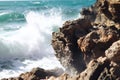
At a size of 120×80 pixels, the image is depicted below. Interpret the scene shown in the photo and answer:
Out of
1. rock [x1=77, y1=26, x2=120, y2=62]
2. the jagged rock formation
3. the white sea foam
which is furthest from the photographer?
the white sea foam

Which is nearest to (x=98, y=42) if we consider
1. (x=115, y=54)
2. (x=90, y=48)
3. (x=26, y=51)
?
(x=90, y=48)

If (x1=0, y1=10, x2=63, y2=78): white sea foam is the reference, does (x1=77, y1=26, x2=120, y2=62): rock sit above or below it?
below

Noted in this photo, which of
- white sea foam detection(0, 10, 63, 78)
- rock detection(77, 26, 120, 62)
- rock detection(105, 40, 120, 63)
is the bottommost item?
rock detection(105, 40, 120, 63)

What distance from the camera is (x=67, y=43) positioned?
38.7 feet

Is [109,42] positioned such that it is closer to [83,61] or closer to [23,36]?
[83,61]

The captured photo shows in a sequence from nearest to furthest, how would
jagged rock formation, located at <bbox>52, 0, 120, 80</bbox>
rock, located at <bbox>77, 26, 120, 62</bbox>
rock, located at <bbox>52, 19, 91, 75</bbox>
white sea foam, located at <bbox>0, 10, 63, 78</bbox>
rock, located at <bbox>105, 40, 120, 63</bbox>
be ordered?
jagged rock formation, located at <bbox>52, 0, 120, 80</bbox>, rock, located at <bbox>105, 40, 120, 63</bbox>, rock, located at <bbox>77, 26, 120, 62</bbox>, rock, located at <bbox>52, 19, 91, 75</bbox>, white sea foam, located at <bbox>0, 10, 63, 78</bbox>

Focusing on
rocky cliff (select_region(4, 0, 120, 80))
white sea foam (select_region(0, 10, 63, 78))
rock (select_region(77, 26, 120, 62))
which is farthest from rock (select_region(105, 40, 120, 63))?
white sea foam (select_region(0, 10, 63, 78))

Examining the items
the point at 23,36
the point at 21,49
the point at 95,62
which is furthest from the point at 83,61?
the point at 23,36

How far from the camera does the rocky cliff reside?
824 centimetres

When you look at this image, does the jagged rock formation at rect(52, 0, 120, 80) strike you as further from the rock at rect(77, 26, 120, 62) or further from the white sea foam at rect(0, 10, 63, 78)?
the white sea foam at rect(0, 10, 63, 78)

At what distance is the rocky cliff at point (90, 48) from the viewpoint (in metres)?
8.24

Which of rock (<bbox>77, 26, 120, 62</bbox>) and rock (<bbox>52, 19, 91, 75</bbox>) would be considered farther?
rock (<bbox>52, 19, 91, 75</bbox>)

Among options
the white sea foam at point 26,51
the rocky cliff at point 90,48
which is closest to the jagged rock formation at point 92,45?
the rocky cliff at point 90,48

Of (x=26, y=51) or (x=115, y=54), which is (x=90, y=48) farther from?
(x=26, y=51)
